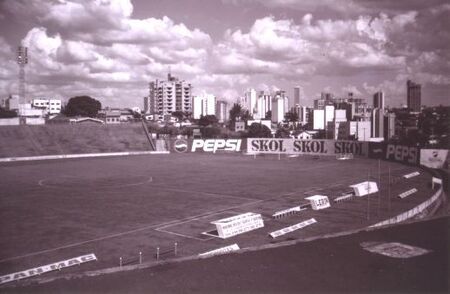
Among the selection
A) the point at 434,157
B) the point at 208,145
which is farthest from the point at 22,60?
the point at 434,157

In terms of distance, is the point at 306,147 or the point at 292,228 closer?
the point at 292,228

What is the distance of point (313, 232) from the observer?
2858 cm

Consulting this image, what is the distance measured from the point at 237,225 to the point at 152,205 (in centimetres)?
1281

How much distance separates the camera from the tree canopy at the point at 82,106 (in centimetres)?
18612

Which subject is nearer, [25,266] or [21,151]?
[25,266]

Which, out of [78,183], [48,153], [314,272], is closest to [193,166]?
[78,183]

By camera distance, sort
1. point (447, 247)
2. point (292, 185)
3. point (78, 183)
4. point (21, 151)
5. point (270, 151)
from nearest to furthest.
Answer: point (447, 247), point (292, 185), point (78, 183), point (21, 151), point (270, 151)

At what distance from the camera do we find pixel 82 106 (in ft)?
611

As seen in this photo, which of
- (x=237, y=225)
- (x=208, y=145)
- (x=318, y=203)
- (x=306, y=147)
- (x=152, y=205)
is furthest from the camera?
(x=208, y=145)

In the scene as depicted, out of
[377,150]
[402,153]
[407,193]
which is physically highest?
[377,150]

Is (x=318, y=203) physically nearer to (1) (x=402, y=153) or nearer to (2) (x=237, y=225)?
(2) (x=237, y=225)

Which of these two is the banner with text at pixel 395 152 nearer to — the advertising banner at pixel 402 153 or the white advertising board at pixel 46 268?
the advertising banner at pixel 402 153

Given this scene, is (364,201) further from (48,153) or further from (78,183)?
(48,153)

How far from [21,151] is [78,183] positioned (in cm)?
3924
